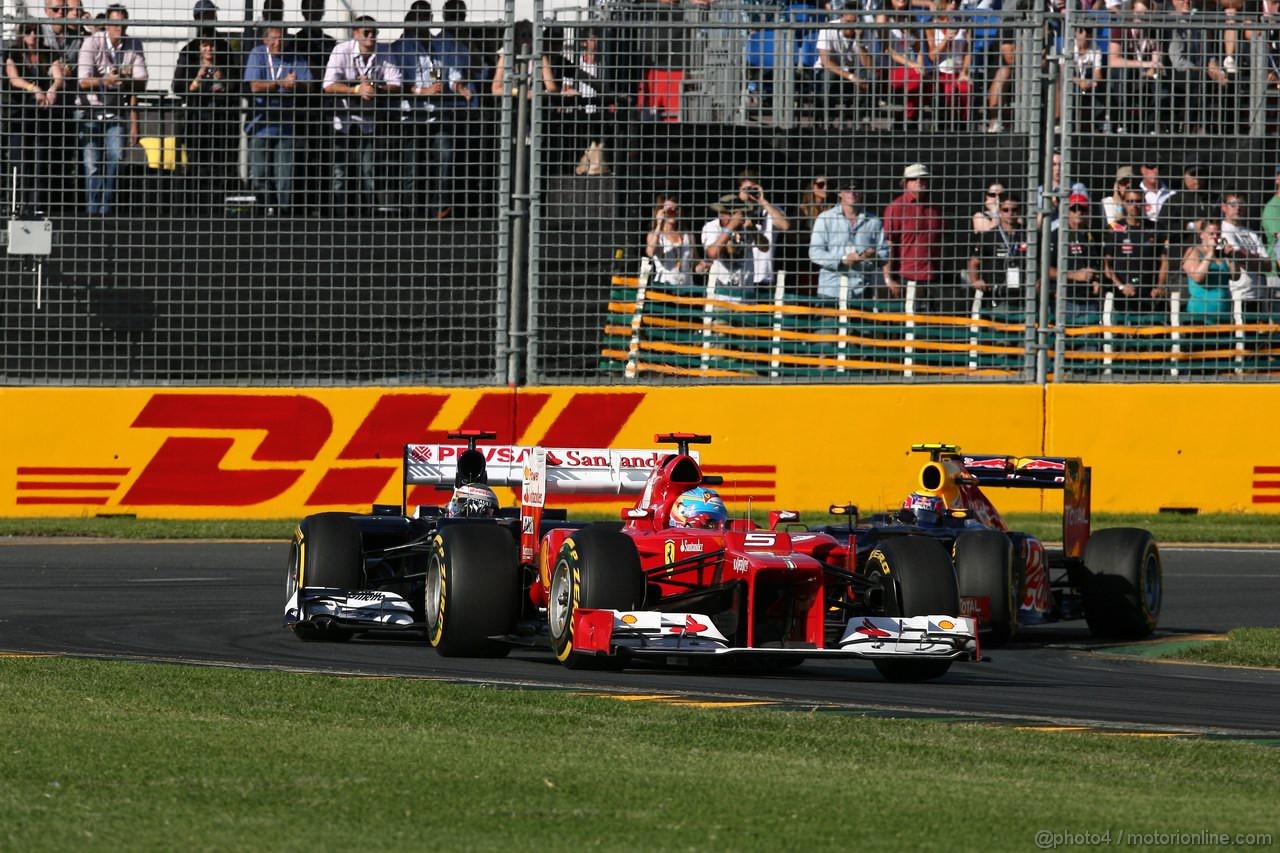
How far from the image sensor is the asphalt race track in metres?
9.27

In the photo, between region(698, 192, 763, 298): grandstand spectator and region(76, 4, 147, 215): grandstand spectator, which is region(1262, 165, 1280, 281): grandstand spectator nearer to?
region(698, 192, 763, 298): grandstand spectator

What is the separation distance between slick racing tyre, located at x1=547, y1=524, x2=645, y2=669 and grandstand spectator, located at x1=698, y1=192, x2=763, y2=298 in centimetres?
740

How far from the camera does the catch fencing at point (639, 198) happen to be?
57.6 ft

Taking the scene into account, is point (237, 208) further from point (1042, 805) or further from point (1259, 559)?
point (1042, 805)

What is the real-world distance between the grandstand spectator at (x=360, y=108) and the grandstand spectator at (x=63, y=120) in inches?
86.3

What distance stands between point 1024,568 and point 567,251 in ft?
23.0

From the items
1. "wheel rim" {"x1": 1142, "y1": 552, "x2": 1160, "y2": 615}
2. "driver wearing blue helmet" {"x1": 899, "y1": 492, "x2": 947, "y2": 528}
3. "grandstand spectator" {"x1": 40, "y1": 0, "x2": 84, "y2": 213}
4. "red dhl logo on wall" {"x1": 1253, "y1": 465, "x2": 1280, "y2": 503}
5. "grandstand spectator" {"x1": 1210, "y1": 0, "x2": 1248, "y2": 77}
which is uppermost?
"grandstand spectator" {"x1": 1210, "y1": 0, "x2": 1248, "y2": 77}

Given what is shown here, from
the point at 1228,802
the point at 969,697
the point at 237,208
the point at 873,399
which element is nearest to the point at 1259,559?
the point at 873,399

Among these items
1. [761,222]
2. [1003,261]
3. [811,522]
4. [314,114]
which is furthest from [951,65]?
[314,114]

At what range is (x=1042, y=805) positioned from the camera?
636 centimetres

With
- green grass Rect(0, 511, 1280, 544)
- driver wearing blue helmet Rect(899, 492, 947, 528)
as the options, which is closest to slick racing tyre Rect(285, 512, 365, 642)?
driver wearing blue helmet Rect(899, 492, 947, 528)

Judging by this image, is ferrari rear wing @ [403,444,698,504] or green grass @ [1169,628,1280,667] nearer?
green grass @ [1169,628,1280,667]

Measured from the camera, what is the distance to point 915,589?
10.4m

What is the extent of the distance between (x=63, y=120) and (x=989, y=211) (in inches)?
320
